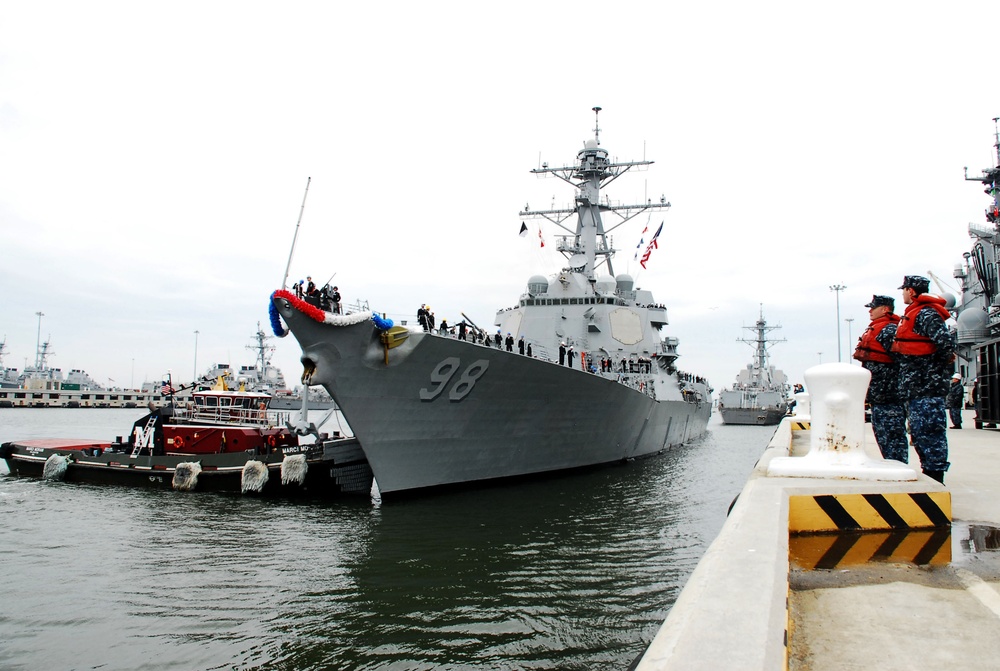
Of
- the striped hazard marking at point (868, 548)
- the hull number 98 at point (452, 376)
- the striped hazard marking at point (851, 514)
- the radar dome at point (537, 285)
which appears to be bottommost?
the striped hazard marking at point (868, 548)

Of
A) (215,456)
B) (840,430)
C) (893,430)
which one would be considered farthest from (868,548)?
(215,456)

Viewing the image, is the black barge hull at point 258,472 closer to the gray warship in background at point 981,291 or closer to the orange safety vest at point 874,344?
the orange safety vest at point 874,344

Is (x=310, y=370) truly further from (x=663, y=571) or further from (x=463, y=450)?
(x=663, y=571)

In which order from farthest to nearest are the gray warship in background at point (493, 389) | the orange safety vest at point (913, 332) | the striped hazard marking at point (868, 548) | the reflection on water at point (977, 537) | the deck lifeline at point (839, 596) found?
the gray warship in background at point (493, 389)
the orange safety vest at point (913, 332)
the reflection on water at point (977, 537)
the striped hazard marking at point (868, 548)
the deck lifeline at point (839, 596)

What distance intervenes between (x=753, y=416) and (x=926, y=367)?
49428 millimetres

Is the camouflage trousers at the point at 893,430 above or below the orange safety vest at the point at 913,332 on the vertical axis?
below

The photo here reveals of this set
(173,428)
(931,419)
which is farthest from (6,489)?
(931,419)

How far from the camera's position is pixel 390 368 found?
11352 millimetres

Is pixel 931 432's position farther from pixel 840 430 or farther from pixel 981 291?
pixel 981 291

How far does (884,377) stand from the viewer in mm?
5066

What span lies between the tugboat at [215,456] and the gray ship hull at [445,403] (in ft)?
7.00

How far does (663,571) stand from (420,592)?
2.85m

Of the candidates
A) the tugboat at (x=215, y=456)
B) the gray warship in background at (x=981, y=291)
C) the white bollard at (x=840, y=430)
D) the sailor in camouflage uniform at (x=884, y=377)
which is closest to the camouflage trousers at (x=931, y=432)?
the sailor in camouflage uniform at (x=884, y=377)

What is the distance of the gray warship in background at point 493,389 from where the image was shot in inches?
443
